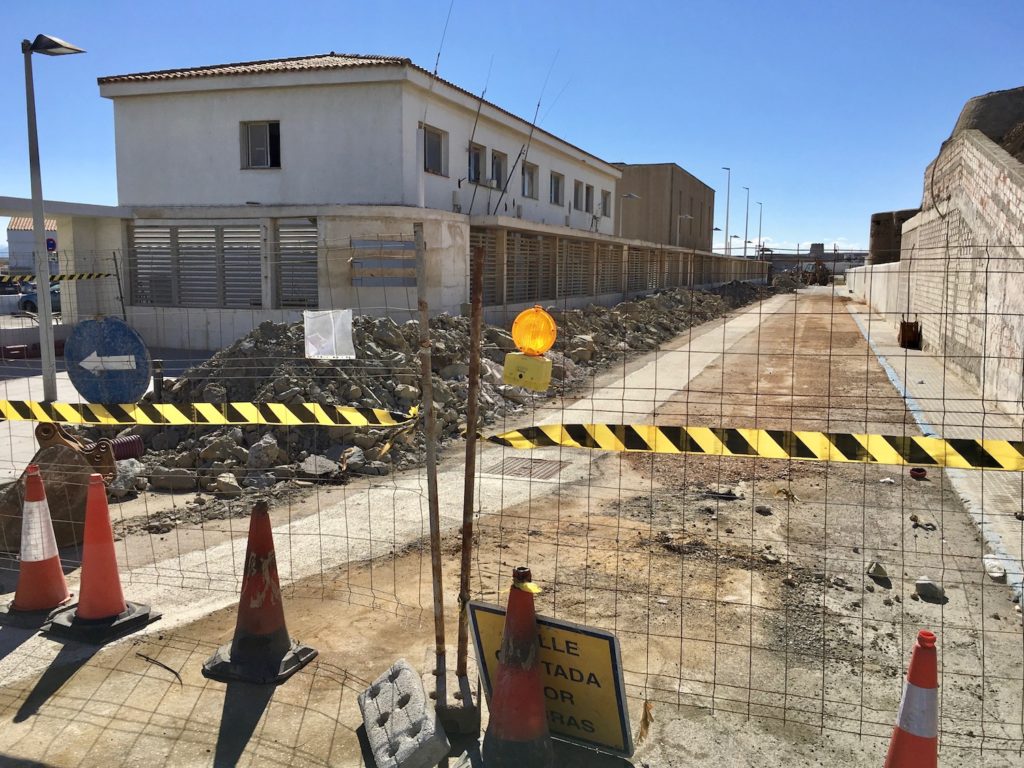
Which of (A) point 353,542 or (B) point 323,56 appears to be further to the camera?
(B) point 323,56

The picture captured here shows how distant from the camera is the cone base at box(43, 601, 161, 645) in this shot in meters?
4.84

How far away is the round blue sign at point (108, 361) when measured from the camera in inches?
295

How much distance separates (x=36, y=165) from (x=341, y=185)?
396 inches

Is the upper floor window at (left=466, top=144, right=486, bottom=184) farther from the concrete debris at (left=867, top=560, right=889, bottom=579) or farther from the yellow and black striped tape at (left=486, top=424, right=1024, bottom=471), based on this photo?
the yellow and black striped tape at (left=486, top=424, right=1024, bottom=471)

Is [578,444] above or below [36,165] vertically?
below

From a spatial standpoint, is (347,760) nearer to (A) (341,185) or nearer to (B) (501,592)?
(B) (501,592)

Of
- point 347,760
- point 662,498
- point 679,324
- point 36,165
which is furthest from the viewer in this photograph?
point 679,324

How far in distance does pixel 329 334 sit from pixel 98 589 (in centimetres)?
266

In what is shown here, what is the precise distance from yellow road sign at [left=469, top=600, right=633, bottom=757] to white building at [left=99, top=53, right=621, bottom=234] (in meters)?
17.4

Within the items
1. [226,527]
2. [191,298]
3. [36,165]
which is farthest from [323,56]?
[226,527]

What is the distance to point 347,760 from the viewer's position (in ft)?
12.0

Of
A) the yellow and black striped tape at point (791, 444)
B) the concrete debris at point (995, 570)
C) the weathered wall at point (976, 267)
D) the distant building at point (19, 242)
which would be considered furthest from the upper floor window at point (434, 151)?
the distant building at point (19, 242)

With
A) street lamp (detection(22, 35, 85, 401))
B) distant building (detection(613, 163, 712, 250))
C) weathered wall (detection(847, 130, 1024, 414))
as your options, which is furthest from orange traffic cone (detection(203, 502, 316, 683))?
distant building (detection(613, 163, 712, 250))

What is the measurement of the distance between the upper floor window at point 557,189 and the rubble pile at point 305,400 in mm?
17837
